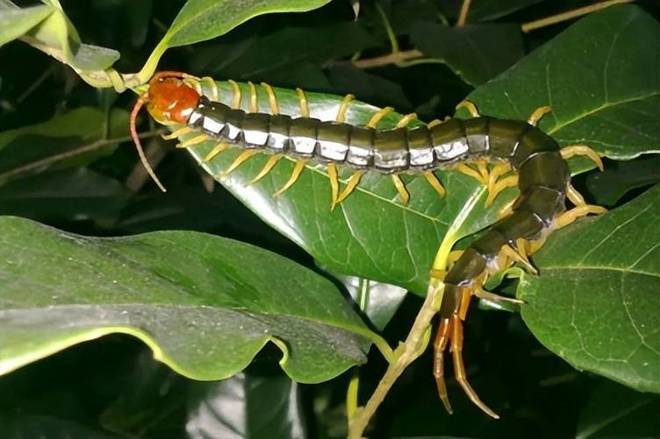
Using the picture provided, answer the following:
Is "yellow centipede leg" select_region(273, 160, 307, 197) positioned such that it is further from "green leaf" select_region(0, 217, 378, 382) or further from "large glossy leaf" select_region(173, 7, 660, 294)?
"green leaf" select_region(0, 217, 378, 382)

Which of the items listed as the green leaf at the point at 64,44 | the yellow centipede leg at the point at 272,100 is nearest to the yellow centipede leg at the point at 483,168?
the yellow centipede leg at the point at 272,100

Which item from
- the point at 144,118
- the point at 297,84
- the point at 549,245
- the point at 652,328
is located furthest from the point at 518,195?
the point at 144,118

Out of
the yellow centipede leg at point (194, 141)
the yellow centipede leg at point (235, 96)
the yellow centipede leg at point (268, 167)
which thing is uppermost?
the yellow centipede leg at point (235, 96)

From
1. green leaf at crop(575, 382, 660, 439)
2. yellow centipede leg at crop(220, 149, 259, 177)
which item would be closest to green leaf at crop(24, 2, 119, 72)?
yellow centipede leg at crop(220, 149, 259, 177)

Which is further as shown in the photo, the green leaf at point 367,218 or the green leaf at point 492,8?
the green leaf at point 492,8

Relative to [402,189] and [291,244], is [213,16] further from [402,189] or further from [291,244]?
[291,244]

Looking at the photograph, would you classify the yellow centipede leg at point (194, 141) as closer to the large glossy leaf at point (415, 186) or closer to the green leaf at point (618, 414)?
the large glossy leaf at point (415, 186)
